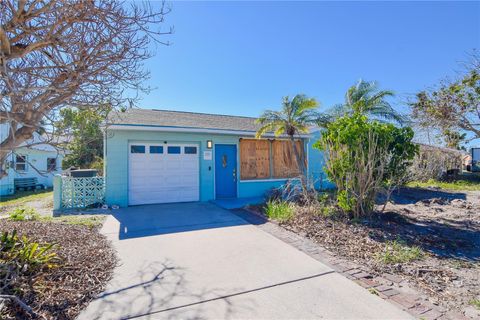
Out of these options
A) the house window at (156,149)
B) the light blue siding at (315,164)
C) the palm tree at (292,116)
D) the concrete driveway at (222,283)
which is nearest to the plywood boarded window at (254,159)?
the palm tree at (292,116)

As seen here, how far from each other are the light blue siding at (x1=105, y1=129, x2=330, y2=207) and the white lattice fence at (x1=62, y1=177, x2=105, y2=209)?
406mm

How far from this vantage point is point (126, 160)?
350 inches

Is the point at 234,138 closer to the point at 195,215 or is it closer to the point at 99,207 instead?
the point at 195,215

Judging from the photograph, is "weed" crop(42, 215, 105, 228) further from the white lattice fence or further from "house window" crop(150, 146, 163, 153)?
"house window" crop(150, 146, 163, 153)

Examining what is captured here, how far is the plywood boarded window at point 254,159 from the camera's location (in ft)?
37.0

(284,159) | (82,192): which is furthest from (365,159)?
(82,192)

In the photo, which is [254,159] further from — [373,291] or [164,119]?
[373,291]

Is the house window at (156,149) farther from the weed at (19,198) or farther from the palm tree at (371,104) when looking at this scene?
the palm tree at (371,104)

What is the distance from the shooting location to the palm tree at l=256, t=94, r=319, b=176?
10125mm

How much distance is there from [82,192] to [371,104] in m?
13.7

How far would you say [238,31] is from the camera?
8547mm

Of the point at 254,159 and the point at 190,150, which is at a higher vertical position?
the point at 190,150

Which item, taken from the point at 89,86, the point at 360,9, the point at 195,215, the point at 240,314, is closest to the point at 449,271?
the point at 240,314

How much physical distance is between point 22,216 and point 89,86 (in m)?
4.60
